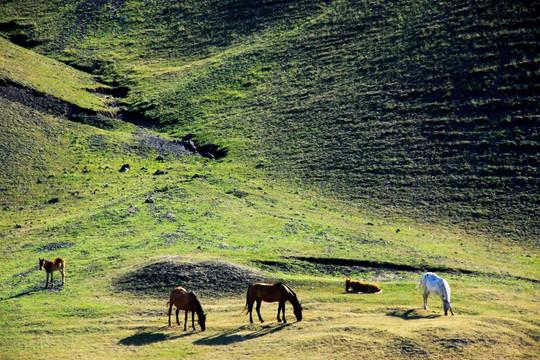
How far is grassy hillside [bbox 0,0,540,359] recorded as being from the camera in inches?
945

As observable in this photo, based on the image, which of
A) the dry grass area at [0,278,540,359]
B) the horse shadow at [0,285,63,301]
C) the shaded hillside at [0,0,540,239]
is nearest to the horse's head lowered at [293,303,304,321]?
the dry grass area at [0,278,540,359]

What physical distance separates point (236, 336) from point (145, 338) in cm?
410

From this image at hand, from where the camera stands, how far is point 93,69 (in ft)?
325

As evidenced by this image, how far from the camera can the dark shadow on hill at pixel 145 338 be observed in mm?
22188

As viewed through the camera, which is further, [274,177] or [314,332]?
[274,177]

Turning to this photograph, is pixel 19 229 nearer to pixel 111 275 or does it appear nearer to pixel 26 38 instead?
pixel 111 275

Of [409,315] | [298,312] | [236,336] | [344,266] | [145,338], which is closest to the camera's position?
[236,336]

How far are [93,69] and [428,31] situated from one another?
62524 mm

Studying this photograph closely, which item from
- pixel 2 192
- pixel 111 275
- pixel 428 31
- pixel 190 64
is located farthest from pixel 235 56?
pixel 111 275

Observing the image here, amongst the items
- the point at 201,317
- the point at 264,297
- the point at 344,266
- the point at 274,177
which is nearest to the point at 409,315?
the point at 264,297

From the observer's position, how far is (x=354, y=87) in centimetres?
7588

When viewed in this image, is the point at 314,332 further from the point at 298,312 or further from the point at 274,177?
the point at 274,177

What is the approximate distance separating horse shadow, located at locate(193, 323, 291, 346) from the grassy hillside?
0.31 ft

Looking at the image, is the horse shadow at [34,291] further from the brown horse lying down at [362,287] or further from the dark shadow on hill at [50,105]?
the dark shadow on hill at [50,105]
